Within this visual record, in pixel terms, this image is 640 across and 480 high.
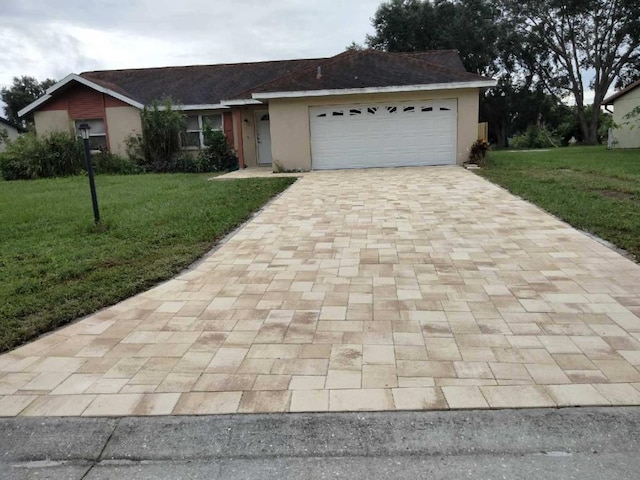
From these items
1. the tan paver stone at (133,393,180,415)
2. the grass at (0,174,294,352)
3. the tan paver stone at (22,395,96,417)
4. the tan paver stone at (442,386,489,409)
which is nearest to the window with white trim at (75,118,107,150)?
the grass at (0,174,294,352)

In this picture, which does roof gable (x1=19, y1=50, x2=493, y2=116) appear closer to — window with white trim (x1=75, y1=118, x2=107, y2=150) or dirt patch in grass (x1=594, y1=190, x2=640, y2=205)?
window with white trim (x1=75, y1=118, x2=107, y2=150)

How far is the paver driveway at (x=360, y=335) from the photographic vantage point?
3.35 m

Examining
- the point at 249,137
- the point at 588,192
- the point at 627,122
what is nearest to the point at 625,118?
the point at 627,122

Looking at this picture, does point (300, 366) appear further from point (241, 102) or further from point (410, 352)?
point (241, 102)

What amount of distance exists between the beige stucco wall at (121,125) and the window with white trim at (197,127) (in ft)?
6.22

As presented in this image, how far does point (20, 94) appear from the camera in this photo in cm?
5403

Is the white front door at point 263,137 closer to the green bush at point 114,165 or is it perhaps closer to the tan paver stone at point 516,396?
the green bush at point 114,165

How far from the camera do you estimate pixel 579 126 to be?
42406mm

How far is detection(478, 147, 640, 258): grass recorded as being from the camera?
24.6 ft

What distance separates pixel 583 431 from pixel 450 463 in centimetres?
83

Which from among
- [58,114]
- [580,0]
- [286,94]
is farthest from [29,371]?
[580,0]

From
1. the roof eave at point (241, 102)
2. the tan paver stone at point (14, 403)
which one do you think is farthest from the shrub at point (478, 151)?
the tan paver stone at point (14, 403)

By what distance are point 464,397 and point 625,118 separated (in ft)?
84.2

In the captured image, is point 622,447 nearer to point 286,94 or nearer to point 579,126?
point 286,94
